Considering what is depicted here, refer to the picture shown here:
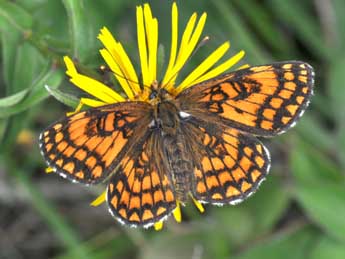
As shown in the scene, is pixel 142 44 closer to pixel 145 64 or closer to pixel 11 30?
pixel 145 64

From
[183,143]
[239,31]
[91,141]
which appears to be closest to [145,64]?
[183,143]

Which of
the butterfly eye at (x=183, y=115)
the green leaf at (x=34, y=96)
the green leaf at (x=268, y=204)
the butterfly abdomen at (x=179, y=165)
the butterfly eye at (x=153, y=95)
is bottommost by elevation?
the green leaf at (x=268, y=204)

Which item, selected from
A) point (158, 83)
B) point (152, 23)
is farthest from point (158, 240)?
point (152, 23)

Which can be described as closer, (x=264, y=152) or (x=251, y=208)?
(x=264, y=152)

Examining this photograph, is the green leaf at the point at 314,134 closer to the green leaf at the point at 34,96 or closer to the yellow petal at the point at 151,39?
the yellow petal at the point at 151,39

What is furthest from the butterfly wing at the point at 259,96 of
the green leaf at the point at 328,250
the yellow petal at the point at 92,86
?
the green leaf at the point at 328,250

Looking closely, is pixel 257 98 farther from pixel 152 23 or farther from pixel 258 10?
pixel 258 10

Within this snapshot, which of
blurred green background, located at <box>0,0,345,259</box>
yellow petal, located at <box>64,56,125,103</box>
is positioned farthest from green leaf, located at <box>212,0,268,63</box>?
yellow petal, located at <box>64,56,125,103</box>
